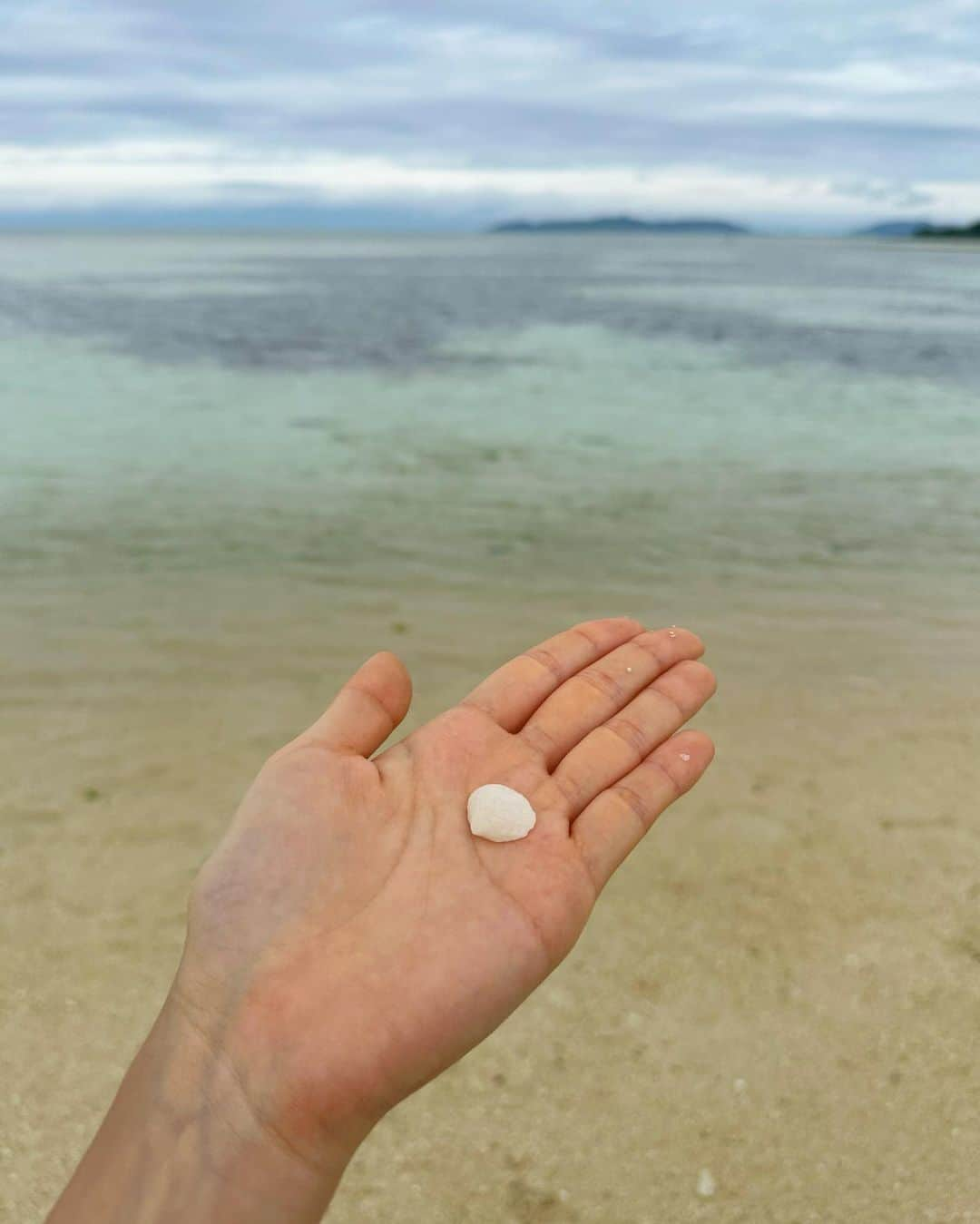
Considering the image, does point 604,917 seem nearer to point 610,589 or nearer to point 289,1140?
point 289,1140

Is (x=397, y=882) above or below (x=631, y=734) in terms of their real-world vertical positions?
below

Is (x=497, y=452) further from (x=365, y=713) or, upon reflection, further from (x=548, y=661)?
(x=365, y=713)

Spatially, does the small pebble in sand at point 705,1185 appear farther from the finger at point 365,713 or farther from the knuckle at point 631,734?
the finger at point 365,713

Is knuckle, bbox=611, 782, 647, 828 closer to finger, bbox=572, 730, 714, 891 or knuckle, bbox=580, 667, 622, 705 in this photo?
finger, bbox=572, 730, 714, 891

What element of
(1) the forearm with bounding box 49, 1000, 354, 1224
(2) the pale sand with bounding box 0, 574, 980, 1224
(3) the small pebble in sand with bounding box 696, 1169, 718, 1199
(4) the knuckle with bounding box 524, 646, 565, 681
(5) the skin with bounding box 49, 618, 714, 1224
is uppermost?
(4) the knuckle with bounding box 524, 646, 565, 681

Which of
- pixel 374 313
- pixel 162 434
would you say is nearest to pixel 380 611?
pixel 162 434

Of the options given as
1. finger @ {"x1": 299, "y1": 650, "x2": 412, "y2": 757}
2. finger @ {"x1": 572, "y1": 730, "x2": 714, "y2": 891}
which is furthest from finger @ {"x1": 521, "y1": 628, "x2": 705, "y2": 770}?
finger @ {"x1": 299, "y1": 650, "x2": 412, "y2": 757}

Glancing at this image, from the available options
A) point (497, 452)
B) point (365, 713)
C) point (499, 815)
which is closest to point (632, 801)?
point (499, 815)
